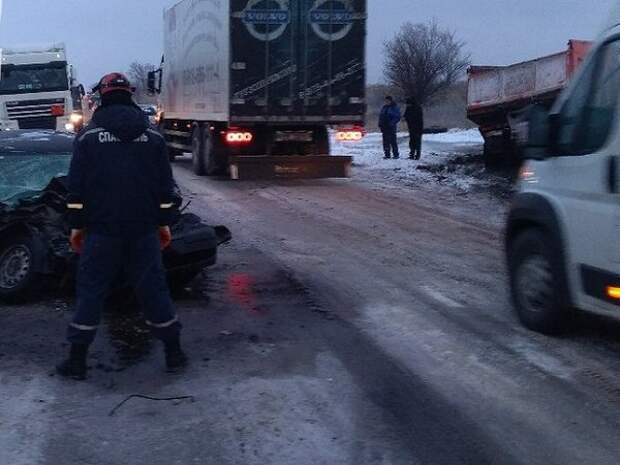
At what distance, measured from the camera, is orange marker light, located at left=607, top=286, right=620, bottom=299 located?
230 inches

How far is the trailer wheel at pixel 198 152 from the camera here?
2075 cm

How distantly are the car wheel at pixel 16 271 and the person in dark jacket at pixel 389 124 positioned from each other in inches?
696

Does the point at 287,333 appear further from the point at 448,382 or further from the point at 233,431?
the point at 233,431

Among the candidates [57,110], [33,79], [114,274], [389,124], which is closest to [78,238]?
[114,274]

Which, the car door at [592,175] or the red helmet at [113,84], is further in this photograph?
the car door at [592,175]

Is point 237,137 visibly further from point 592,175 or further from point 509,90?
point 592,175

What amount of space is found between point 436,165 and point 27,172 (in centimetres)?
1490

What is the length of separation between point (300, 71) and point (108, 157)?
13010mm

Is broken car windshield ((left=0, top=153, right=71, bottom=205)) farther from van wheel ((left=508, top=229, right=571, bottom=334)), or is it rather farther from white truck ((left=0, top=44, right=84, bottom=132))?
white truck ((left=0, top=44, right=84, bottom=132))

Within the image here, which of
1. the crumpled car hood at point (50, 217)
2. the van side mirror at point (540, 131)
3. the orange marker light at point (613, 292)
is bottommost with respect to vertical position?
the orange marker light at point (613, 292)

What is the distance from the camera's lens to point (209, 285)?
28.3ft

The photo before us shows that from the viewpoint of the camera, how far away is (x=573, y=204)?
632cm

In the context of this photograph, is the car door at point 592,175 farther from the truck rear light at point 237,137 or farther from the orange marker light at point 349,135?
the truck rear light at point 237,137

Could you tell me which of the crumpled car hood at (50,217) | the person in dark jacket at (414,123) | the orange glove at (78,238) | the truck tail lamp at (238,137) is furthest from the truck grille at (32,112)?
the orange glove at (78,238)
